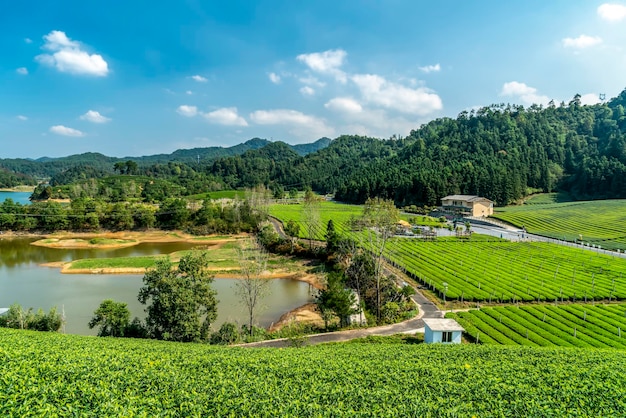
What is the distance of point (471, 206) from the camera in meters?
82.9

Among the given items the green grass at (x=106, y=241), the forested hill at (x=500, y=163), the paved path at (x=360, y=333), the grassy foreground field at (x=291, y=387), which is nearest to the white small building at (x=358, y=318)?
the paved path at (x=360, y=333)

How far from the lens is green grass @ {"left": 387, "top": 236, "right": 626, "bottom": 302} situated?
31.8 m

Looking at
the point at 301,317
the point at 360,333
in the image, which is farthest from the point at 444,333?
the point at 301,317

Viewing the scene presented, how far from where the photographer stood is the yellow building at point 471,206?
8244 cm

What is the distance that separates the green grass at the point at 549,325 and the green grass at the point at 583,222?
3243cm

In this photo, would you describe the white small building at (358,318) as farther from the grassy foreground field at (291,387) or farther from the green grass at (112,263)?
the green grass at (112,263)

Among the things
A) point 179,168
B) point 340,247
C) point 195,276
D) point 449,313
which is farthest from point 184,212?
point 179,168

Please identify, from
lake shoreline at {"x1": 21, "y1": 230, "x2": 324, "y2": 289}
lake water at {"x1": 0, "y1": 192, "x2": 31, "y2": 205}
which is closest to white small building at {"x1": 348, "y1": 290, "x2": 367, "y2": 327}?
lake shoreline at {"x1": 21, "y1": 230, "x2": 324, "y2": 289}

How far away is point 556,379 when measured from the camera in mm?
9828

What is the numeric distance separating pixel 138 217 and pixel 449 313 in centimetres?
6915

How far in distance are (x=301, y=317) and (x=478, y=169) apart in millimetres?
94957

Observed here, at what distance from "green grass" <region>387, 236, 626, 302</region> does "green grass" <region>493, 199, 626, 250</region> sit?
10.2 m

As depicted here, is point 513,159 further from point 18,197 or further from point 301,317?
point 18,197

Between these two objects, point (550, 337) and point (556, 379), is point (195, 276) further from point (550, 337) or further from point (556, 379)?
point (550, 337)
